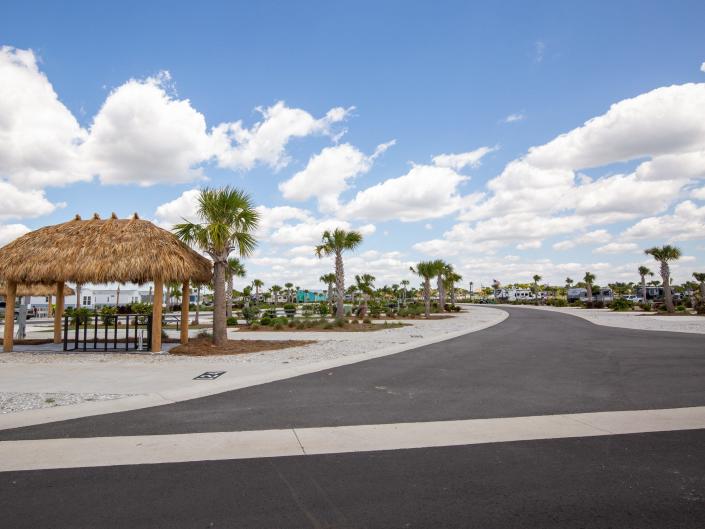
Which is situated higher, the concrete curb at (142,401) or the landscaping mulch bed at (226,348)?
the landscaping mulch bed at (226,348)

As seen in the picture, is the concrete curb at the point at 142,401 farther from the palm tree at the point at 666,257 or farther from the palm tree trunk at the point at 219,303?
the palm tree at the point at 666,257

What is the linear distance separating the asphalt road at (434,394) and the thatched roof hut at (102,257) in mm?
7324

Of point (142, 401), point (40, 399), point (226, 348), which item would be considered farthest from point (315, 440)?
point (226, 348)

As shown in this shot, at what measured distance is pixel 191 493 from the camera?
4125mm

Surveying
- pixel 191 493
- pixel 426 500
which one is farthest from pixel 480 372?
pixel 191 493

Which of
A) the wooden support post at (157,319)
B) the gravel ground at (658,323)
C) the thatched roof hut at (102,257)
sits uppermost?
the thatched roof hut at (102,257)

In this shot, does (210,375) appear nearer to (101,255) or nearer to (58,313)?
(101,255)

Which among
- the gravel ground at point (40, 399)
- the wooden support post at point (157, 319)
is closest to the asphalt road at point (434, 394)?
the gravel ground at point (40, 399)

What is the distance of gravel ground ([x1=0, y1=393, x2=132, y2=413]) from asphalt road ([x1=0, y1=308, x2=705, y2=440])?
1.31 meters

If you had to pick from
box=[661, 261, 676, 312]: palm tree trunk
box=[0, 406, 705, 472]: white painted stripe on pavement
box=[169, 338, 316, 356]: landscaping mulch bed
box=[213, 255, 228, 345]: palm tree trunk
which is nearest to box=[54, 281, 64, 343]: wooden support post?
box=[169, 338, 316, 356]: landscaping mulch bed

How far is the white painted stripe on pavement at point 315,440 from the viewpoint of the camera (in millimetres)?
5105

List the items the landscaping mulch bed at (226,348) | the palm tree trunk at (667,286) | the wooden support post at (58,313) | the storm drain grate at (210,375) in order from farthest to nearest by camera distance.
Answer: the palm tree trunk at (667,286), the wooden support post at (58,313), the landscaping mulch bed at (226,348), the storm drain grate at (210,375)

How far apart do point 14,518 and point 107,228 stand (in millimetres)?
13898

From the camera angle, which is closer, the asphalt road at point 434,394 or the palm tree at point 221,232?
the asphalt road at point 434,394
